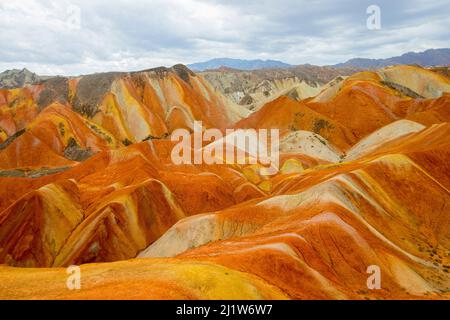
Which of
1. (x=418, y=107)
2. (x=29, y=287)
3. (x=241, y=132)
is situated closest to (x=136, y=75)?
Result: (x=241, y=132)

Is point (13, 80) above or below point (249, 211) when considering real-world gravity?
above

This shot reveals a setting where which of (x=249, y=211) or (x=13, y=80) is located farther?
(x=13, y=80)

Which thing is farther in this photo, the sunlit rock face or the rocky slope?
the rocky slope

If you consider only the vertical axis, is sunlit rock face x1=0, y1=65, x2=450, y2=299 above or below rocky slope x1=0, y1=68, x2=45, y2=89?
below

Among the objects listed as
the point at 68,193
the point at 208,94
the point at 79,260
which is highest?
the point at 208,94

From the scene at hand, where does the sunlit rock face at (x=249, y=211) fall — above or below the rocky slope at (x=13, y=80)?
below

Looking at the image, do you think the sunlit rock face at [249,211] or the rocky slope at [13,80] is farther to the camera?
the rocky slope at [13,80]
